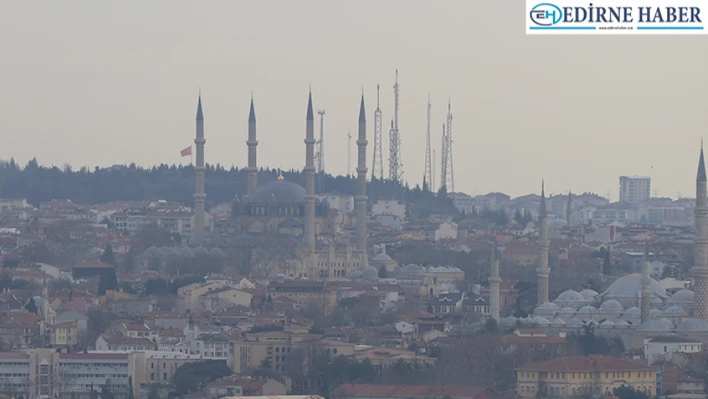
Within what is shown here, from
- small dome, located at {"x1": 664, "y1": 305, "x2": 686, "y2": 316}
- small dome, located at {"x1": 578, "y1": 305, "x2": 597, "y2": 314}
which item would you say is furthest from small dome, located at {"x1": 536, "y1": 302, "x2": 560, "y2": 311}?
small dome, located at {"x1": 664, "y1": 305, "x2": 686, "y2": 316}

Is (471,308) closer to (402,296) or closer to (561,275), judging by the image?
(402,296)

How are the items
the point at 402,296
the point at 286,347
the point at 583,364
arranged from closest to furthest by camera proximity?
1. the point at 583,364
2. the point at 286,347
3. the point at 402,296

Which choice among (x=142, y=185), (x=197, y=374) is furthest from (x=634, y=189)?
(x=197, y=374)

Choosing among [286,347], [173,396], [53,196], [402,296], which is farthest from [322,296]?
[53,196]

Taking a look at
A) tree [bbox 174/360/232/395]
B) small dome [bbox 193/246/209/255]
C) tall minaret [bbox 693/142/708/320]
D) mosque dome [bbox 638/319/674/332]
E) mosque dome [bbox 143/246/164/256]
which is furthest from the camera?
mosque dome [bbox 143/246/164/256]

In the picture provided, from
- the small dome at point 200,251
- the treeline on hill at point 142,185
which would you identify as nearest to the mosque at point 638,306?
the small dome at point 200,251

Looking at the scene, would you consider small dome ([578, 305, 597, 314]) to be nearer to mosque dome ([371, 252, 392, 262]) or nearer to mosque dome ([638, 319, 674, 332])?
mosque dome ([638, 319, 674, 332])
